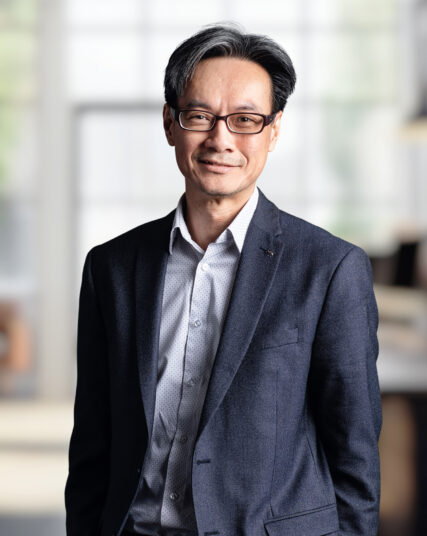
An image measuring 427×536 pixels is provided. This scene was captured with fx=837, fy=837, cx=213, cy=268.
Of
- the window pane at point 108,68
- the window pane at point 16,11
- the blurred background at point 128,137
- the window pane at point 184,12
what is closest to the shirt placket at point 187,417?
the blurred background at point 128,137

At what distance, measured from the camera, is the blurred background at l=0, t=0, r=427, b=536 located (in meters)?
6.83

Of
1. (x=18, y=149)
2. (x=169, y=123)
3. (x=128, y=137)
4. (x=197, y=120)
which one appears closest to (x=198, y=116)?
(x=197, y=120)

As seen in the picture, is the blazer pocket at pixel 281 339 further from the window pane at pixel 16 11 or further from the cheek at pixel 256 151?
the window pane at pixel 16 11

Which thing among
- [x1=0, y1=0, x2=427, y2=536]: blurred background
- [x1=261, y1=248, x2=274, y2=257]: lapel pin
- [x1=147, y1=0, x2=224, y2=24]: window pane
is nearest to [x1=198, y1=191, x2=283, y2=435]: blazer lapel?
[x1=261, y1=248, x2=274, y2=257]: lapel pin

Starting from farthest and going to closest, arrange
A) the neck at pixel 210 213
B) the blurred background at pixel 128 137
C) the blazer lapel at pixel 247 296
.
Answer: the blurred background at pixel 128 137
the neck at pixel 210 213
the blazer lapel at pixel 247 296

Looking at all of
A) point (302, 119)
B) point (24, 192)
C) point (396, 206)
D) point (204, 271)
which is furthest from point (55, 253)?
point (204, 271)

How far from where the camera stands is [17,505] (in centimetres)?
410

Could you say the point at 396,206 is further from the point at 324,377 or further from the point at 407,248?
the point at 324,377

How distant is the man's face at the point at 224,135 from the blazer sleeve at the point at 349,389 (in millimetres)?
222

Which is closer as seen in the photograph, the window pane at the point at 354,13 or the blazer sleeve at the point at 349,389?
the blazer sleeve at the point at 349,389

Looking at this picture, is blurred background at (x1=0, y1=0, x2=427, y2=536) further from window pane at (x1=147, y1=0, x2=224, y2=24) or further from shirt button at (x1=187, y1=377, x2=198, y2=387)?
shirt button at (x1=187, y1=377, x2=198, y2=387)

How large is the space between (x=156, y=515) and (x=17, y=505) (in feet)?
9.86

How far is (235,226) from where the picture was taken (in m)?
1.40

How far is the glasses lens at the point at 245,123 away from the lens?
1.32 metres
